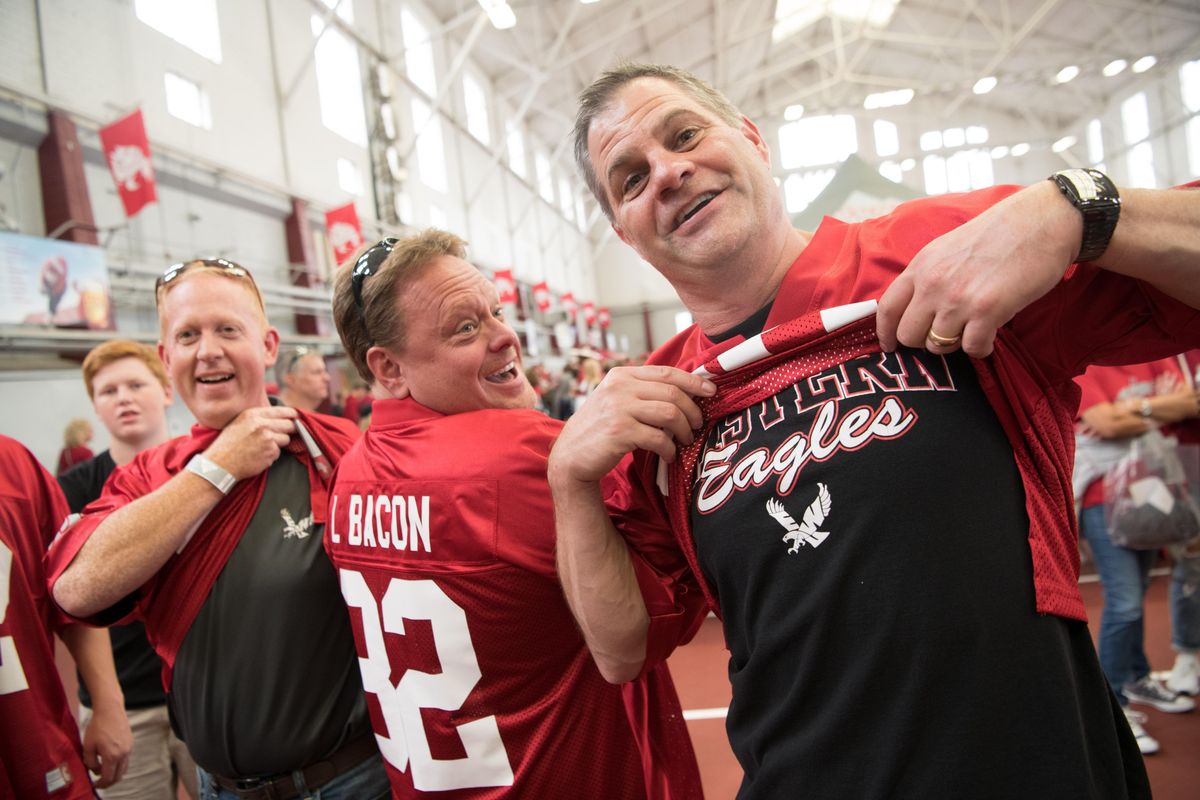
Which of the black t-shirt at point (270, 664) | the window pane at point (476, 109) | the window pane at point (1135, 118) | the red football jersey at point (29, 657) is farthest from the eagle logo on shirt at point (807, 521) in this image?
the window pane at point (1135, 118)

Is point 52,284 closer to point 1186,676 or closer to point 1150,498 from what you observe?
point 1150,498

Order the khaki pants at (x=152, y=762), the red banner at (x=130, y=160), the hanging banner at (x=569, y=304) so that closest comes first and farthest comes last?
the khaki pants at (x=152, y=762) → the red banner at (x=130, y=160) → the hanging banner at (x=569, y=304)

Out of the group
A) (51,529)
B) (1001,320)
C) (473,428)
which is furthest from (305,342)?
(1001,320)

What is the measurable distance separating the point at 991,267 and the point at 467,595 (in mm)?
1043

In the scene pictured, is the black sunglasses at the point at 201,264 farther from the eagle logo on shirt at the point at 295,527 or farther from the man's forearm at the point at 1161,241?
the man's forearm at the point at 1161,241

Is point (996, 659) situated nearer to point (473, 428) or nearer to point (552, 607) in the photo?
point (552, 607)

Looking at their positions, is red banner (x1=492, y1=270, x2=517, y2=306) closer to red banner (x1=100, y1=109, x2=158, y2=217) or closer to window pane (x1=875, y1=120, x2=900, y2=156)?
red banner (x1=100, y1=109, x2=158, y2=217)

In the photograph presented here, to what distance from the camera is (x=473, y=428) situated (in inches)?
54.6

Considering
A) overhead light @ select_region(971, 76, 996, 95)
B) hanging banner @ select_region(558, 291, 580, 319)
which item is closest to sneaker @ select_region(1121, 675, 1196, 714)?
hanging banner @ select_region(558, 291, 580, 319)

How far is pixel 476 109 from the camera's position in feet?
56.8

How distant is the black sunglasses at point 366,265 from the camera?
1.53m

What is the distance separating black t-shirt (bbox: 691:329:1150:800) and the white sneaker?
3.17 m

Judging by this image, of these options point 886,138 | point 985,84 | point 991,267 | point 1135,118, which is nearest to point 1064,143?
point 1135,118

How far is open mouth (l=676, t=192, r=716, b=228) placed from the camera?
1142mm
